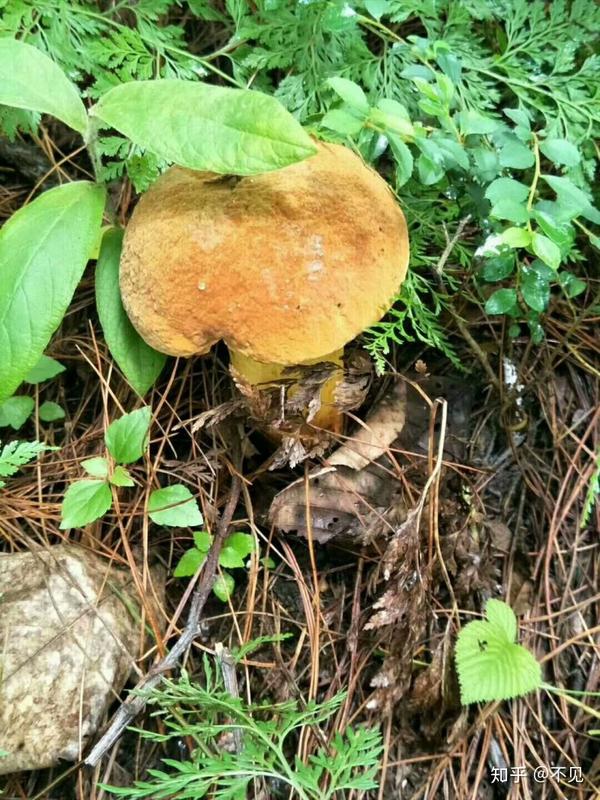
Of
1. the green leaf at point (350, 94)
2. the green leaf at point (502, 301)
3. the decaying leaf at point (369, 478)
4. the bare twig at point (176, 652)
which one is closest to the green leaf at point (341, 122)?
the green leaf at point (350, 94)

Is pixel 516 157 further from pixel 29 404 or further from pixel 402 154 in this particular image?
pixel 29 404

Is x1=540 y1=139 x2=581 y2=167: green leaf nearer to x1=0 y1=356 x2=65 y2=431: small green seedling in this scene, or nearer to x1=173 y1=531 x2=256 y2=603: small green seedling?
x1=173 y1=531 x2=256 y2=603: small green seedling

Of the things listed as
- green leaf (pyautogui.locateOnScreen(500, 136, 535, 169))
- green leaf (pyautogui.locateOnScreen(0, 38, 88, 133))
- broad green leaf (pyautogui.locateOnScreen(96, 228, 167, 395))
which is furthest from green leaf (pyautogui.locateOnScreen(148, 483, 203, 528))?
green leaf (pyautogui.locateOnScreen(500, 136, 535, 169))

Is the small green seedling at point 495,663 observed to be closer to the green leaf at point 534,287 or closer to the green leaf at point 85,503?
the green leaf at point 534,287

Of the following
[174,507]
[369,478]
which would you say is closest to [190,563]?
[174,507]

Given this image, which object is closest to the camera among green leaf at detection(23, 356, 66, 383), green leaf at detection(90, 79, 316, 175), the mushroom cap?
green leaf at detection(90, 79, 316, 175)
